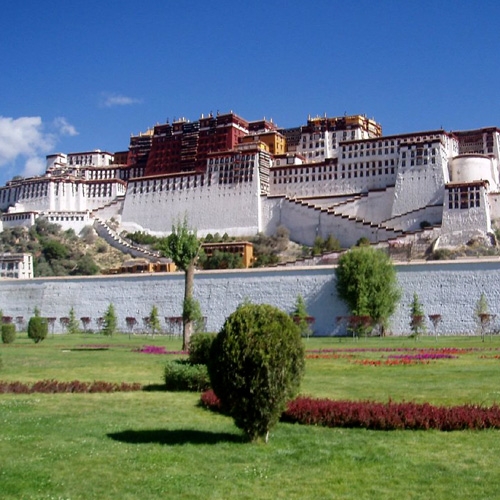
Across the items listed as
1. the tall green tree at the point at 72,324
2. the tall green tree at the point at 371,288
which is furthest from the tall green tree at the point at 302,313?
the tall green tree at the point at 72,324

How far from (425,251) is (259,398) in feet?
164

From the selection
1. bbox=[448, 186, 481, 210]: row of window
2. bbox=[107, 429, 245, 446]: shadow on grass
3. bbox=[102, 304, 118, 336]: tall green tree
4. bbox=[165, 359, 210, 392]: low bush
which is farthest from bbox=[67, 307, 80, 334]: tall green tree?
bbox=[448, 186, 481, 210]: row of window

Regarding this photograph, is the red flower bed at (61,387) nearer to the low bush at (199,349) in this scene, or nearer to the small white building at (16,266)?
the low bush at (199,349)

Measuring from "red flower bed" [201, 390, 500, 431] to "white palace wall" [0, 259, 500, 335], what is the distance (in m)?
16.3

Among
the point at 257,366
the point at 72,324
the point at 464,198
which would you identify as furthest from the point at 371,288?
the point at 464,198

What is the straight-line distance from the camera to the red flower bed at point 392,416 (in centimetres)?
1014

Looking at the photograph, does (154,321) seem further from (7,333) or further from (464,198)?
(464,198)

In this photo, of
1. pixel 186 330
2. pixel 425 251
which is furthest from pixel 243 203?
pixel 186 330

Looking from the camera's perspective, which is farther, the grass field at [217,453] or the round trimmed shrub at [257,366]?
the round trimmed shrub at [257,366]

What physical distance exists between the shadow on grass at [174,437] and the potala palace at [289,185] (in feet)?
160

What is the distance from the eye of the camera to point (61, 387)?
14992 mm

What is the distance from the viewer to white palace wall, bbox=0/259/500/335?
107 ft

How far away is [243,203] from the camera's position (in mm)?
72312

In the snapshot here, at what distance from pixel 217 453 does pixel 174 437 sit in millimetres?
1178
